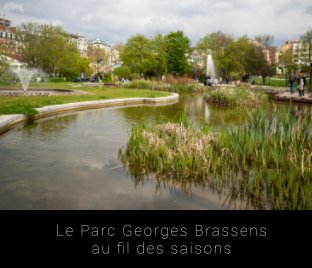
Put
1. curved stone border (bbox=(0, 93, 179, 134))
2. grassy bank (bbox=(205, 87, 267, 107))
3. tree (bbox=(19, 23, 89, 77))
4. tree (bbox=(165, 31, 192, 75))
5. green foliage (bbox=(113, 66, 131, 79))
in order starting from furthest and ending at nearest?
tree (bbox=(19, 23, 89, 77)) → green foliage (bbox=(113, 66, 131, 79)) → tree (bbox=(165, 31, 192, 75)) → grassy bank (bbox=(205, 87, 267, 107)) → curved stone border (bbox=(0, 93, 179, 134))

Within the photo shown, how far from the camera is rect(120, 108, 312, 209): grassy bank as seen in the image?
5420 millimetres

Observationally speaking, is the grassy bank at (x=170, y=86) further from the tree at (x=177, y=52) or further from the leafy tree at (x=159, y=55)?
the tree at (x=177, y=52)

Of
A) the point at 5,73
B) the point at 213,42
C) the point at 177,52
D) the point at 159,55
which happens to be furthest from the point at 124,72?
the point at 213,42

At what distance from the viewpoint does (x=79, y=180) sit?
6195 mm

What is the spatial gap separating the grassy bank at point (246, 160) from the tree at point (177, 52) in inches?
1680

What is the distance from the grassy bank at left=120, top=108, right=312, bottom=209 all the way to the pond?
35 cm

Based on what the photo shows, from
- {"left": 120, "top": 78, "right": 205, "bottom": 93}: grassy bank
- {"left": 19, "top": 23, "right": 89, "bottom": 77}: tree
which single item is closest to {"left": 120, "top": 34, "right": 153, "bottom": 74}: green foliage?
{"left": 19, "top": 23, "right": 89, "bottom": 77}: tree

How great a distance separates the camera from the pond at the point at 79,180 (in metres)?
5.20

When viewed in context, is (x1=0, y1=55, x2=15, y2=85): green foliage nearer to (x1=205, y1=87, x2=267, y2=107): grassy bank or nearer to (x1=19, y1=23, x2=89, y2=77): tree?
(x1=205, y1=87, x2=267, y2=107): grassy bank

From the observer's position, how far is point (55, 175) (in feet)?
21.0
